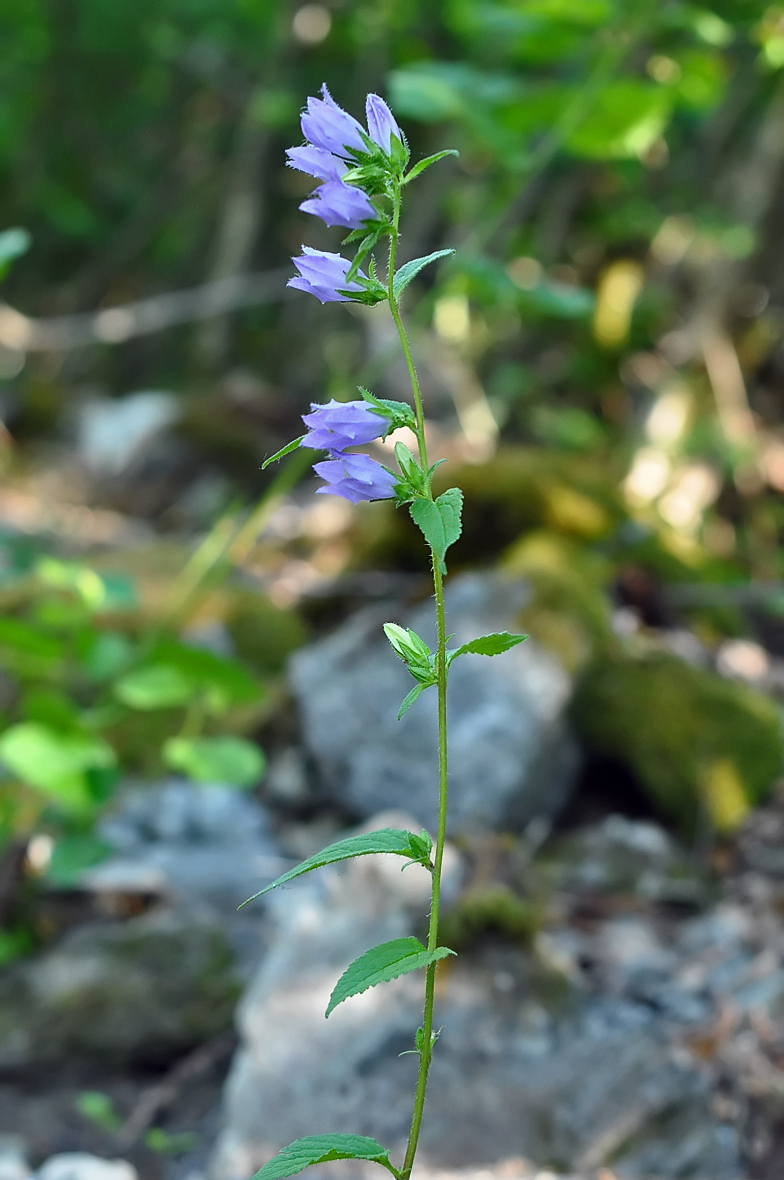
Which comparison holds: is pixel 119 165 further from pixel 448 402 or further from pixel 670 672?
pixel 670 672

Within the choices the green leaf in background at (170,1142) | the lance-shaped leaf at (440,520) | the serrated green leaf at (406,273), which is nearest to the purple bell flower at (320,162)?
the serrated green leaf at (406,273)

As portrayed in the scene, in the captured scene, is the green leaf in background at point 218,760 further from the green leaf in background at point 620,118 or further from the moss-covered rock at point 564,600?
the green leaf in background at point 620,118

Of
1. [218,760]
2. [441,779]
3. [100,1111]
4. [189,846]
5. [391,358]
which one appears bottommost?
[189,846]

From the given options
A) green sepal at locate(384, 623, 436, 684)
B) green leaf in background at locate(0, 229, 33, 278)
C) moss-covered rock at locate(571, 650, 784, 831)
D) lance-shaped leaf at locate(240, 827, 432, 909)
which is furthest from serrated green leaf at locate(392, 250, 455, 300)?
moss-covered rock at locate(571, 650, 784, 831)

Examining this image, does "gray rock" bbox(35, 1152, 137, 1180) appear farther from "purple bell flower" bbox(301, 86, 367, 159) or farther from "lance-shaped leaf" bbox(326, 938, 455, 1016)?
"purple bell flower" bbox(301, 86, 367, 159)

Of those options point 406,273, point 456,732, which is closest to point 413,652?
point 406,273

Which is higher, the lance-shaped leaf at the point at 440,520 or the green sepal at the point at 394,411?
the green sepal at the point at 394,411

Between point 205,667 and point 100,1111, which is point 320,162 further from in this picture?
point 100,1111
